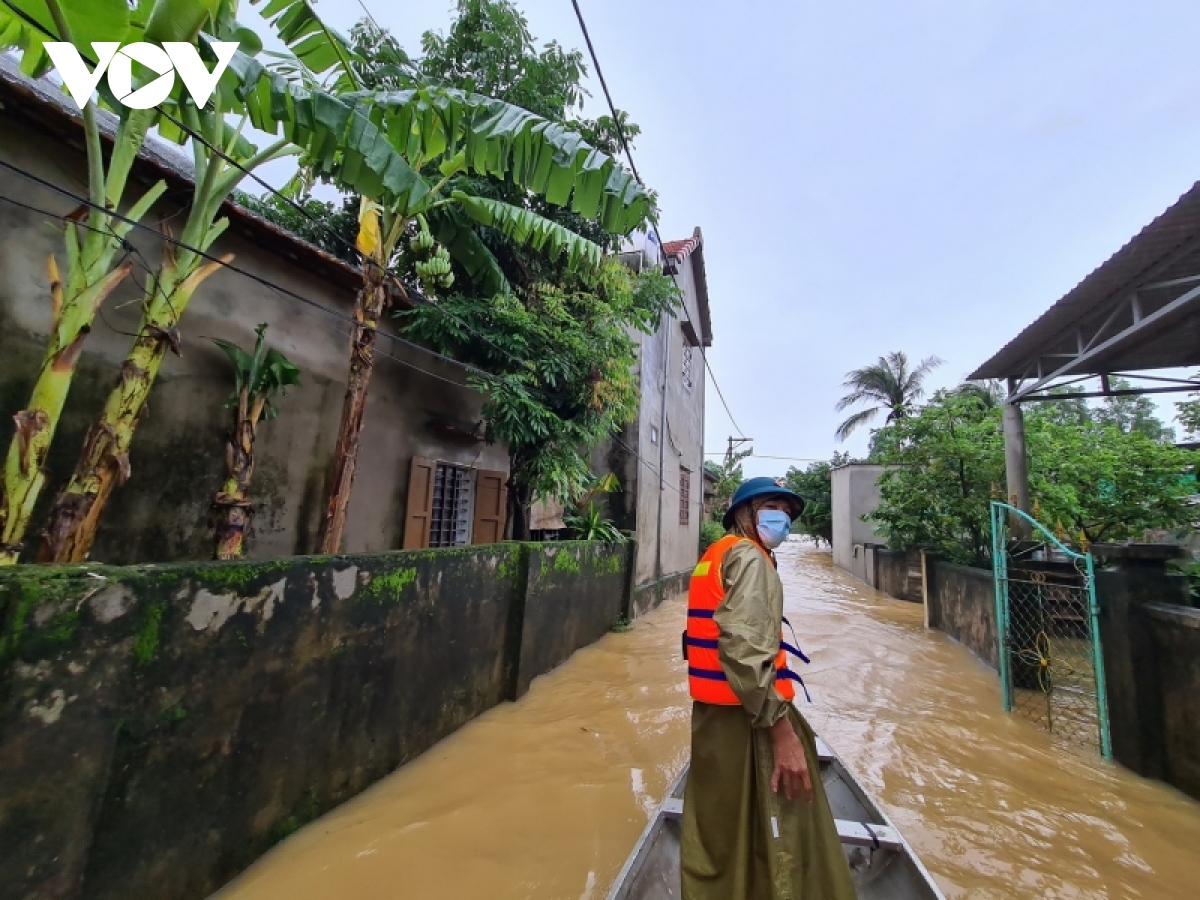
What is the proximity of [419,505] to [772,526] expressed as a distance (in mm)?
5577

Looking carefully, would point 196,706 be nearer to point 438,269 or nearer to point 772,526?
point 772,526

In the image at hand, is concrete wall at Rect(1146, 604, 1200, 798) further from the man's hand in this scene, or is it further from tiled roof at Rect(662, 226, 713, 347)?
tiled roof at Rect(662, 226, 713, 347)

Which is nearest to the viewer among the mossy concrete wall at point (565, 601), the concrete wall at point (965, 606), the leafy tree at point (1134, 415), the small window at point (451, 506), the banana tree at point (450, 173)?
the banana tree at point (450, 173)

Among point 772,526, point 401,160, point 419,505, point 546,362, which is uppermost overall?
point 401,160

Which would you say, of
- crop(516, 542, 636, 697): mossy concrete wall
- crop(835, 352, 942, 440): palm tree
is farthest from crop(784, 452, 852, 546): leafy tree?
crop(516, 542, 636, 697): mossy concrete wall

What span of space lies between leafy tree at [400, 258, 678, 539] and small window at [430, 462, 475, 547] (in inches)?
26.8

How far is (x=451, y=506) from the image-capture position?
8.31 metres

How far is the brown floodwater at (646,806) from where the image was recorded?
3086mm

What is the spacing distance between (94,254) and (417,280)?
519 centimetres

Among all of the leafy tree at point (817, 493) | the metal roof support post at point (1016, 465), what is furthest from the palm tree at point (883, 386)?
the metal roof support post at point (1016, 465)

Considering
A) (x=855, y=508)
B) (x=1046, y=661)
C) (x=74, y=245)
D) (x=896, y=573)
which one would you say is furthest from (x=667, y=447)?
(x=855, y=508)

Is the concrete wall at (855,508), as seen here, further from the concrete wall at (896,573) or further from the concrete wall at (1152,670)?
the concrete wall at (1152,670)

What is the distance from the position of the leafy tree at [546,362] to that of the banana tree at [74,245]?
3.56 meters

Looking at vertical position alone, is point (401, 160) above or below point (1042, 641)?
above
